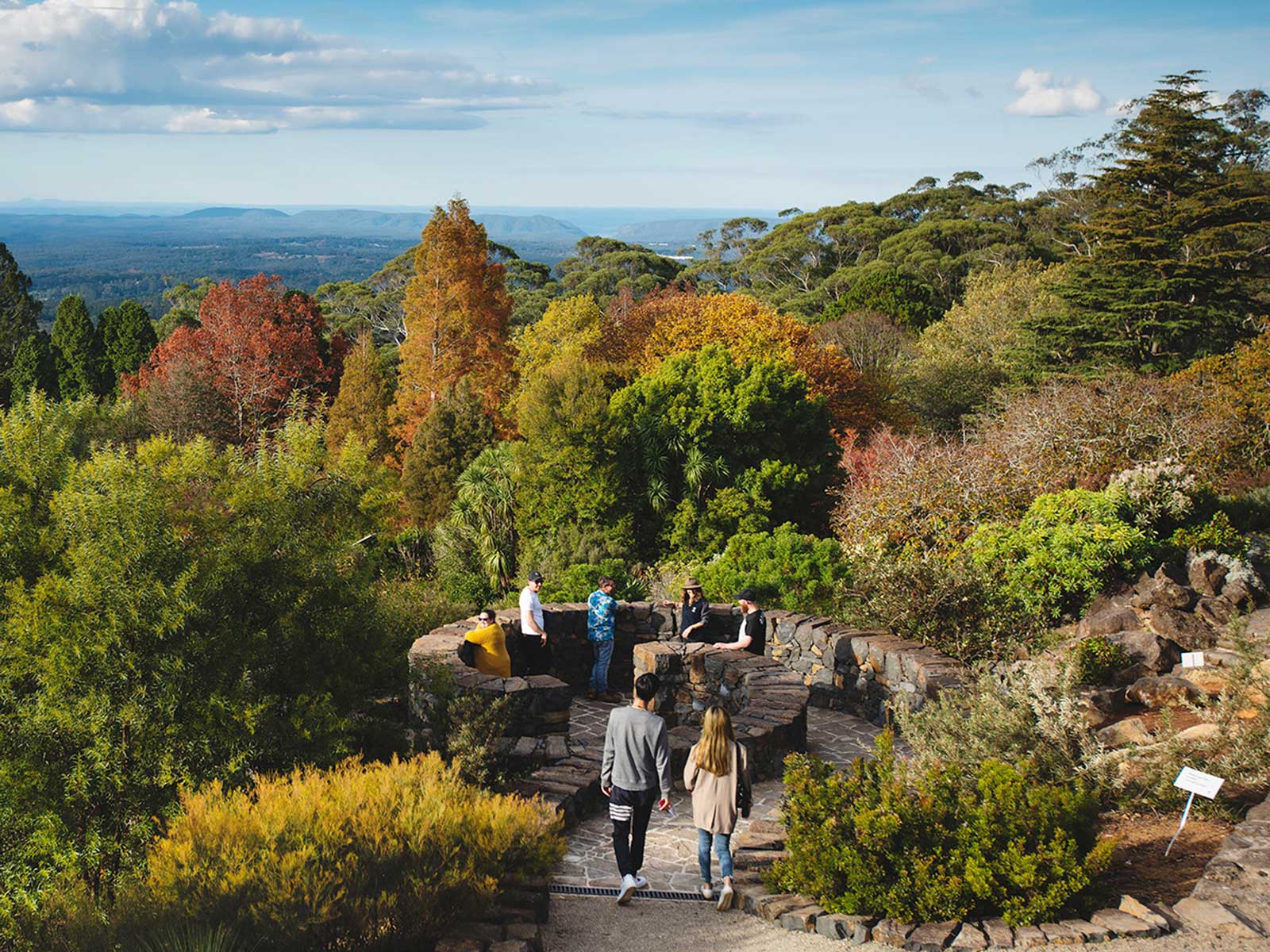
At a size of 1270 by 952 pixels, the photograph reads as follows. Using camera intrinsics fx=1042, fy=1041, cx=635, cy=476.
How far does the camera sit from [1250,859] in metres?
6.00

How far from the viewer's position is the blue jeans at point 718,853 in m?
6.72

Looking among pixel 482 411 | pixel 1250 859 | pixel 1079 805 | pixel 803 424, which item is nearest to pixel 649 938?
pixel 1079 805

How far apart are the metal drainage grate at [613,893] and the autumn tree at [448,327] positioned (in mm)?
24650

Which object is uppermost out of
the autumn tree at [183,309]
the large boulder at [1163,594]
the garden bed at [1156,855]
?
the autumn tree at [183,309]

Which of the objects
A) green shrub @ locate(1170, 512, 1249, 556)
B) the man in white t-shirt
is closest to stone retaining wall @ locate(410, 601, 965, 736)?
the man in white t-shirt

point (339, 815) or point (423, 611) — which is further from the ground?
point (339, 815)

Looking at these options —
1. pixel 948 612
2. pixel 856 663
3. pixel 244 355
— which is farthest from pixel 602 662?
pixel 244 355

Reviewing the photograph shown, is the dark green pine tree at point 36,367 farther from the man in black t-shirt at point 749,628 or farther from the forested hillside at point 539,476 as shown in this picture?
the man in black t-shirt at point 749,628

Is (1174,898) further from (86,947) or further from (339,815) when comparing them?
(86,947)

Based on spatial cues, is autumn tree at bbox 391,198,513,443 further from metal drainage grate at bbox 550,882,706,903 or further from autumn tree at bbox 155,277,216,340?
metal drainage grate at bbox 550,882,706,903

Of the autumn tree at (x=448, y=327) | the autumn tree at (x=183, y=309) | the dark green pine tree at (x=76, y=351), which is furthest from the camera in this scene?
the autumn tree at (x=183, y=309)

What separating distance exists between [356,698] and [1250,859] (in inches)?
264

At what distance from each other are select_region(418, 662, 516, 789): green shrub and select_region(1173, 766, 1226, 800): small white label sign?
4724 millimetres

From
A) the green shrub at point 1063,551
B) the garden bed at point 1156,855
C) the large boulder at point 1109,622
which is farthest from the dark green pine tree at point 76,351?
the garden bed at point 1156,855
